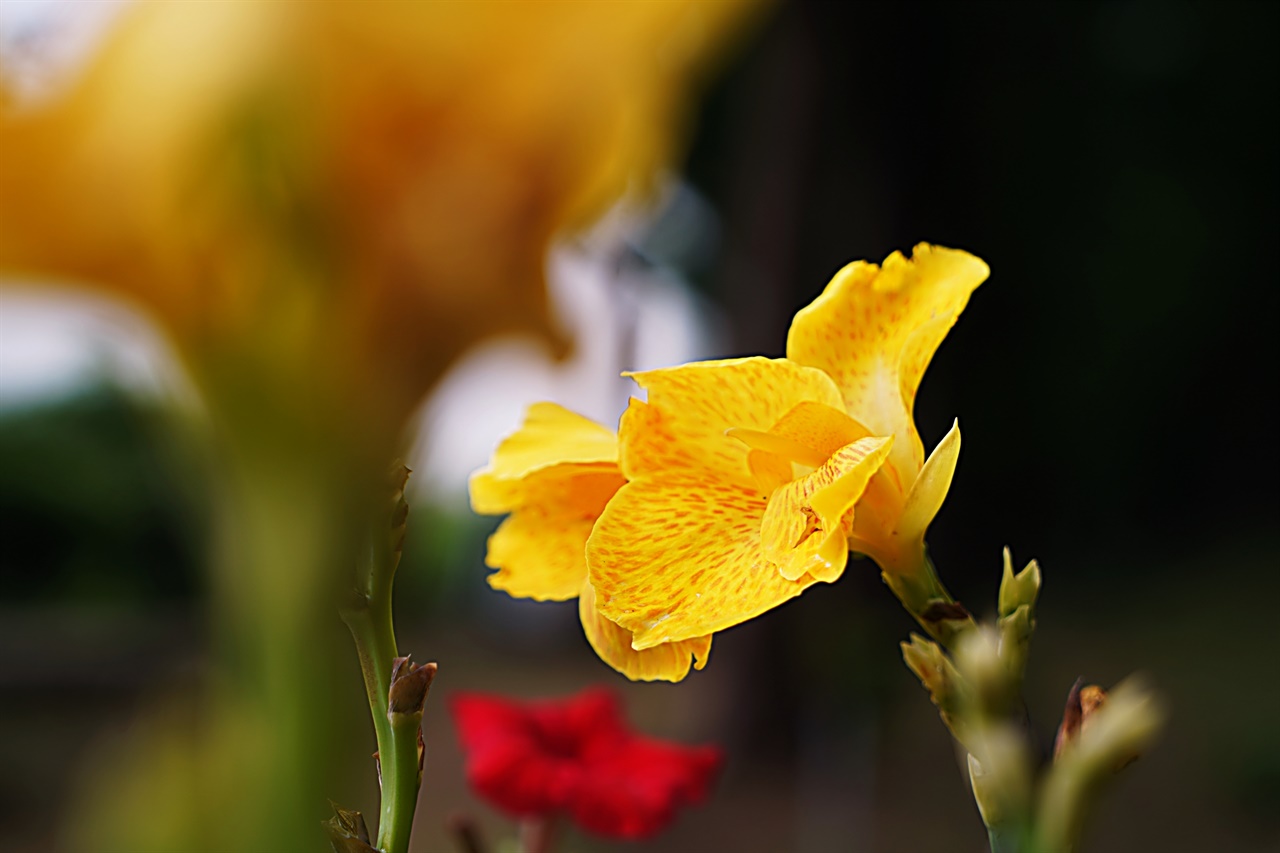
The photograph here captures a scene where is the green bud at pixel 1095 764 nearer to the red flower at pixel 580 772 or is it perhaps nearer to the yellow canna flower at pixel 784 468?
the yellow canna flower at pixel 784 468

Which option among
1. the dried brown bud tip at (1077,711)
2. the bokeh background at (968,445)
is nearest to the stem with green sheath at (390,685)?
the dried brown bud tip at (1077,711)

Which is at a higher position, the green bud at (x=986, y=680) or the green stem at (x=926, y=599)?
the green stem at (x=926, y=599)

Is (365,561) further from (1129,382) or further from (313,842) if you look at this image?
(1129,382)

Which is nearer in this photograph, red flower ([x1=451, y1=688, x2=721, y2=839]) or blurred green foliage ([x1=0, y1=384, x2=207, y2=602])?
red flower ([x1=451, y1=688, x2=721, y2=839])

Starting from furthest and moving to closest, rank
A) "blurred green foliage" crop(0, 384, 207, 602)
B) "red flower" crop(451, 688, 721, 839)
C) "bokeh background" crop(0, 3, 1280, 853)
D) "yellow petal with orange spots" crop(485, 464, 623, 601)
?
"blurred green foliage" crop(0, 384, 207, 602)
"bokeh background" crop(0, 3, 1280, 853)
"red flower" crop(451, 688, 721, 839)
"yellow petal with orange spots" crop(485, 464, 623, 601)

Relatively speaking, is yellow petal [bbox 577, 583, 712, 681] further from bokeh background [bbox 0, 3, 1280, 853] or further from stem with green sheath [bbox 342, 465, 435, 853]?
bokeh background [bbox 0, 3, 1280, 853]

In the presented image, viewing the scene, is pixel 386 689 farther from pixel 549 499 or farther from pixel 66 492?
pixel 66 492

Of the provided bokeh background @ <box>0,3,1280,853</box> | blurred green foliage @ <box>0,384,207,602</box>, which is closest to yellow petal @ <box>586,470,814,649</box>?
bokeh background @ <box>0,3,1280,853</box>
